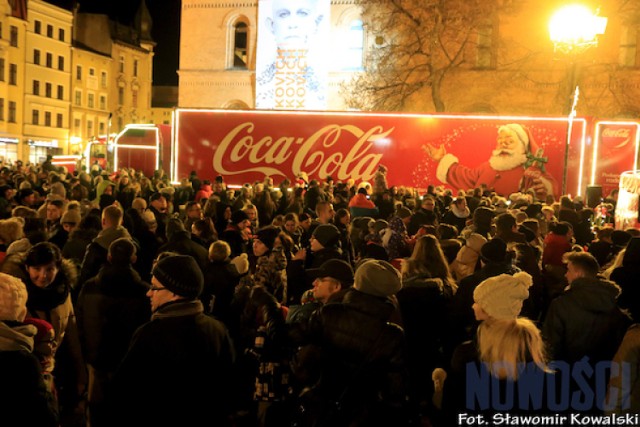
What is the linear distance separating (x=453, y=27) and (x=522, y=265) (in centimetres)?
2751

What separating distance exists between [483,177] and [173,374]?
61.7 feet

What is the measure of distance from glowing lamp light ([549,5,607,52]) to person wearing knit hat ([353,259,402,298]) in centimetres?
1230

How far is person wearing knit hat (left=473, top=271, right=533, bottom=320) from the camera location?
3787 mm

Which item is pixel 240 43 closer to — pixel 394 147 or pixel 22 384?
pixel 394 147

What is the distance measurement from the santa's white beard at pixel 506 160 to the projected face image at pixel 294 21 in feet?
49.4

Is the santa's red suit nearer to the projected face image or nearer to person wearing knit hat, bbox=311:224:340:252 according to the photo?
the projected face image

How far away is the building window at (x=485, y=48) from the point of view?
113 feet

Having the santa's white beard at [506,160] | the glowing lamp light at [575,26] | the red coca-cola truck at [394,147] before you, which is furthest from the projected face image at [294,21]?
the glowing lamp light at [575,26]

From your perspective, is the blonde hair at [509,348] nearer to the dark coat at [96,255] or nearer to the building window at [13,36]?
the dark coat at [96,255]

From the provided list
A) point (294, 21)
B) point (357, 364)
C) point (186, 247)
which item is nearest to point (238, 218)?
point (186, 247)

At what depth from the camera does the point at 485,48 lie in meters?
34.6

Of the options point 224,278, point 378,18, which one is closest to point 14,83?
point 378,18

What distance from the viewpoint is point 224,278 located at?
21.7ft

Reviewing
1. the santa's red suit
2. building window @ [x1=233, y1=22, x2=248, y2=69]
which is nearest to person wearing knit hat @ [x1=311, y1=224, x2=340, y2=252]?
the santa's red suit
